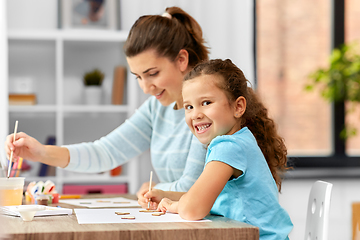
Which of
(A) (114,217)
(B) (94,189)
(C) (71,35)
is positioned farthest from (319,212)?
(C) (71,35)

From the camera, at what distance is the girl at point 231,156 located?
894mm

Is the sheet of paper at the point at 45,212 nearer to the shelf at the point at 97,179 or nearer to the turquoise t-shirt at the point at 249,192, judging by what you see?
the turquoise t-shirt at the point at 249,192

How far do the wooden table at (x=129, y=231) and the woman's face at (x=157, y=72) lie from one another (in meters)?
0.71

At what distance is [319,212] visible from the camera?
114 centimetres

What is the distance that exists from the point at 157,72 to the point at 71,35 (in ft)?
4.26

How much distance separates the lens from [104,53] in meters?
2.80

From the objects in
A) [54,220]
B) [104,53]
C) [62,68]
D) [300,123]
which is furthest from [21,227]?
[300,123]

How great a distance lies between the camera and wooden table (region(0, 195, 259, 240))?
2.29 feet

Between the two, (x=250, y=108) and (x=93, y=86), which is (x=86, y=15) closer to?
(x=93, y=86)

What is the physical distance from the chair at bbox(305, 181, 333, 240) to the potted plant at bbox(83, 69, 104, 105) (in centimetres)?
171

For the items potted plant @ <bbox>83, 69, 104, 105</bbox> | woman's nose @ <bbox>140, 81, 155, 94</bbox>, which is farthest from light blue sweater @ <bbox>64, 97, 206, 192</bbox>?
potted plant @ <bbox>83, 69, 104, 105</bbox>

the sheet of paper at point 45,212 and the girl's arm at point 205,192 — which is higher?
the girl's arm at point 205,192

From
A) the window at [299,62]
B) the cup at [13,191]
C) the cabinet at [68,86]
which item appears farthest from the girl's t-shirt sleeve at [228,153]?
the window at [299,62]

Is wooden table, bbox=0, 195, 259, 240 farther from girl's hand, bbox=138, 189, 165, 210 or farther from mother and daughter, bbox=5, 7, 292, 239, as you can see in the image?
girl's hand, bbox=138, 189, 165, 210
